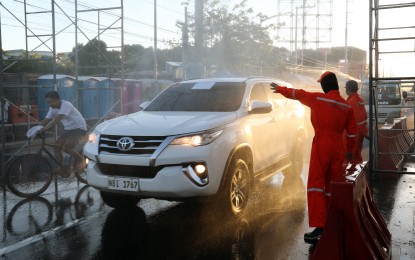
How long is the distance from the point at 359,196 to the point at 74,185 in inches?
217

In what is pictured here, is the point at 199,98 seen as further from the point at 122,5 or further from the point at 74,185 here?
the point at 122,5

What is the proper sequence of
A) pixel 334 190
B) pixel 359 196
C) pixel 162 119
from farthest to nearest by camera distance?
1. pixel 162 119
2. pixel 359 196
3. pixel 334 190

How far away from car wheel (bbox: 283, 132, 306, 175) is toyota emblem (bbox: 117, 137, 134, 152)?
3561mm

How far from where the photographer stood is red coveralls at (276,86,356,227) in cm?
445

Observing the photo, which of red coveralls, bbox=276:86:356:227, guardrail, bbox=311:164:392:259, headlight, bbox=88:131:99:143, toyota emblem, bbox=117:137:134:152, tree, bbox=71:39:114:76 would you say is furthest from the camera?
tree, bbox=71:39:114:76

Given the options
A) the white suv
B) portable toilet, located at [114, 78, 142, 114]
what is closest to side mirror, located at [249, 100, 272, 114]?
the white suv

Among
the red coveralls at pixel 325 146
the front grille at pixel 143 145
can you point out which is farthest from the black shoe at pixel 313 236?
the front grille at pixel 143 145

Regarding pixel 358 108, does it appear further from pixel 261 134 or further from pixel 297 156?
pixel 261 134

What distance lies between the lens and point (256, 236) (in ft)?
15.7

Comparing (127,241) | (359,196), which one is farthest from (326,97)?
(127,241)

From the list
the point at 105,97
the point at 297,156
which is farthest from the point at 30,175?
the point at 105,97

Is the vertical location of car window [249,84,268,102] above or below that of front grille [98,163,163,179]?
above

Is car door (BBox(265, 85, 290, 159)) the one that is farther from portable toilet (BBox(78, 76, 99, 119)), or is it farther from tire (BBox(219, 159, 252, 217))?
portable toilet (BBox(78, 76, 99, 119))

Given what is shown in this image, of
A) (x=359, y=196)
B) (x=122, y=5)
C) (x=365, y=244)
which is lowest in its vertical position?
(x=365, y=244)
